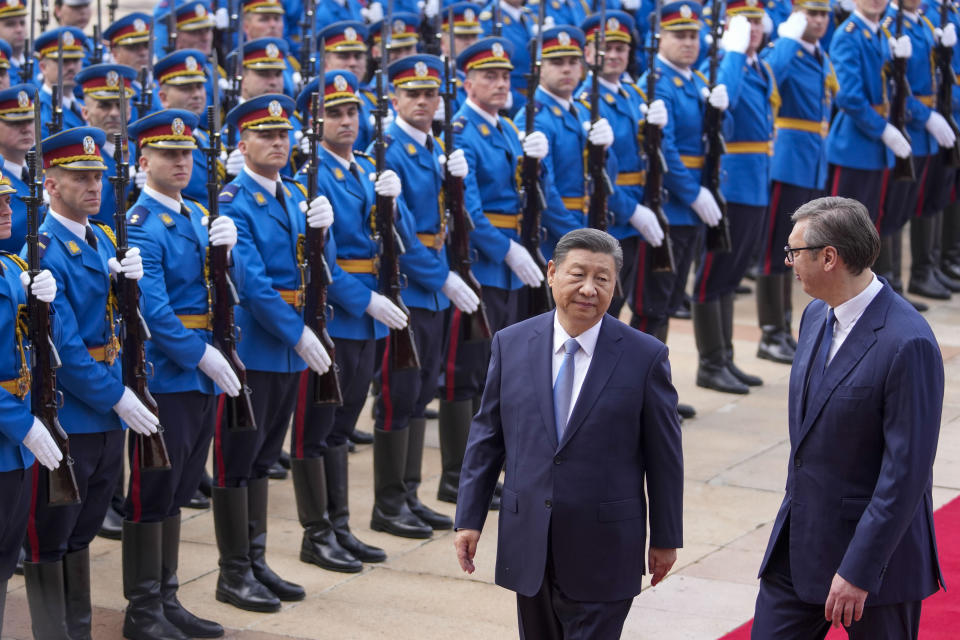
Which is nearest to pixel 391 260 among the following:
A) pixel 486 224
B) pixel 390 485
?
pixel 486 224

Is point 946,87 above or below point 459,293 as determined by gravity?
above

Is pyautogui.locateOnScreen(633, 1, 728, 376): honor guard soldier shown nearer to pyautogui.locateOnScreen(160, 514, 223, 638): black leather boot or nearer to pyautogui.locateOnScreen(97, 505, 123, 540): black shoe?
pyautogui.locateOnScreen(97, 505, 123, 540): black shoe

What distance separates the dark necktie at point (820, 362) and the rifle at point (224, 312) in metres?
2.42

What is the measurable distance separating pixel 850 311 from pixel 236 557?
2.89 meters

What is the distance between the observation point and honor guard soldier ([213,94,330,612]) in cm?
610

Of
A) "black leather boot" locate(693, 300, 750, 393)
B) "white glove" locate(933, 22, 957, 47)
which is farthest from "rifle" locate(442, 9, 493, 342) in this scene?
"white glove" locate(933, 22, 957, 47)

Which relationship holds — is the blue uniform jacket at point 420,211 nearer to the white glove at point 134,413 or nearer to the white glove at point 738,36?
the white glove at point 134,413

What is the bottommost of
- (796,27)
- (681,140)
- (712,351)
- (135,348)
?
(712,351)

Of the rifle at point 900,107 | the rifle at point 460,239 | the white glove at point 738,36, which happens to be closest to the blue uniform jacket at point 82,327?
the rifle at point 460,239

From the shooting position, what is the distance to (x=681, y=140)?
8.92 m

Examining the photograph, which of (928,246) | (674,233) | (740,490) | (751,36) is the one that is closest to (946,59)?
(928,246)

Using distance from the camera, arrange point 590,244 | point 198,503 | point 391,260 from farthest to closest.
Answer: point 198,503, point 391,260, point 590,244

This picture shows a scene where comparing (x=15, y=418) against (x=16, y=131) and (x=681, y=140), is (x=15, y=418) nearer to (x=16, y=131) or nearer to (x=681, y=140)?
(x=16, y=131)

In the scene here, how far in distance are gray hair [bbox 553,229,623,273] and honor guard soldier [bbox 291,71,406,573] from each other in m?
2.24
